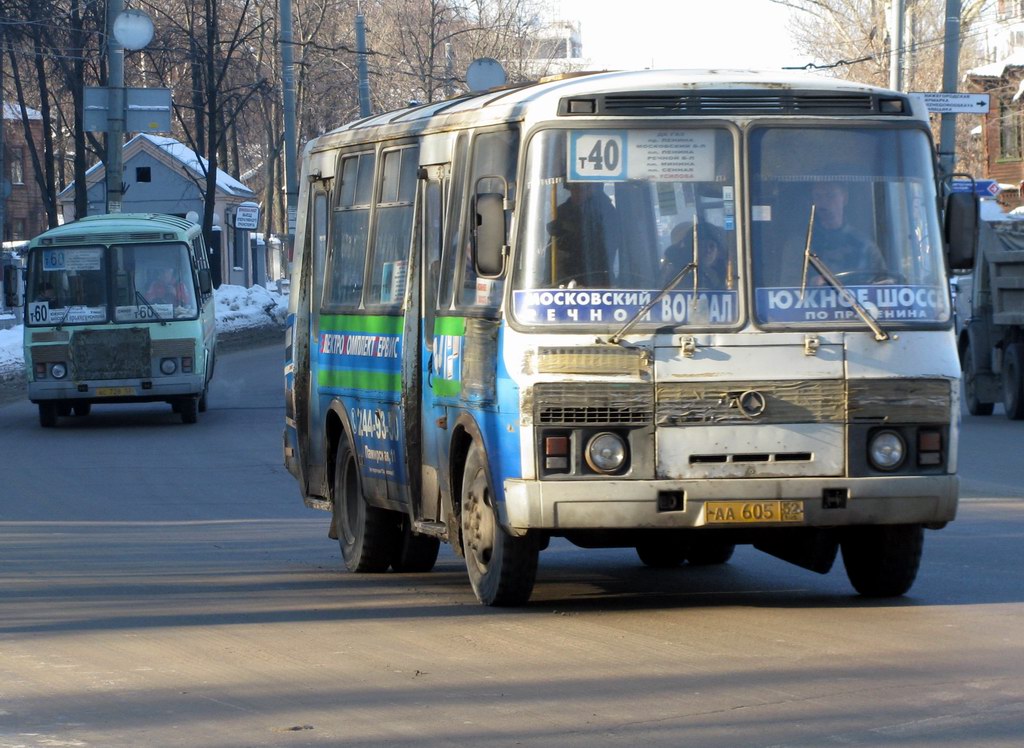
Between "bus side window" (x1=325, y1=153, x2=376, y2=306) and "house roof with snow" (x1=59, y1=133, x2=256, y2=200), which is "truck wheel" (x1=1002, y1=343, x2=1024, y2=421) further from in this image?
"house roof with snow" (x1=59, y1=133, x2=256, y2=200)

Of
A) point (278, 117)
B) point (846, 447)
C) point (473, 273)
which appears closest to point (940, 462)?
point (846, 447)

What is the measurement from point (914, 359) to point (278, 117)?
72.0 metres

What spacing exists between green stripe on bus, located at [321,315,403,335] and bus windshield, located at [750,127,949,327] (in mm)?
2414

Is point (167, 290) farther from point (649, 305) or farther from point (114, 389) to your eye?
point (649, 305)

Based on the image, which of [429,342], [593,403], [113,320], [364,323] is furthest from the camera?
[113,320]

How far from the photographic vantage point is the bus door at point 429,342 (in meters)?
9.55

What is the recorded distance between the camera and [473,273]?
900 centimetres

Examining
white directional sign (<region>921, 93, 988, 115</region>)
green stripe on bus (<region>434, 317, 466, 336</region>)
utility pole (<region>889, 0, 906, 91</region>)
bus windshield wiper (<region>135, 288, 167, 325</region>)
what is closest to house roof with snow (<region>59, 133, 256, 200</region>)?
utility pole (<region>889, 0, 906, 91</region>)

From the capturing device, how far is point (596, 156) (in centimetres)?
838

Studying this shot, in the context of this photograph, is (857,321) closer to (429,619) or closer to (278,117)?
(429,619)

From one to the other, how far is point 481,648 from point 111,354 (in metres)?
16.2

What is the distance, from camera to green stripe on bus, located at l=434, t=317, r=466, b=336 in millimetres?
9047

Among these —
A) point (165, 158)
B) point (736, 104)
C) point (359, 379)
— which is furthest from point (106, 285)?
point (165, 158)

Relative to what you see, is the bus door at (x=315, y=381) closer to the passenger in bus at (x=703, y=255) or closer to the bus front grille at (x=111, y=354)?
the passenger in bus at (x=703, y=255)
